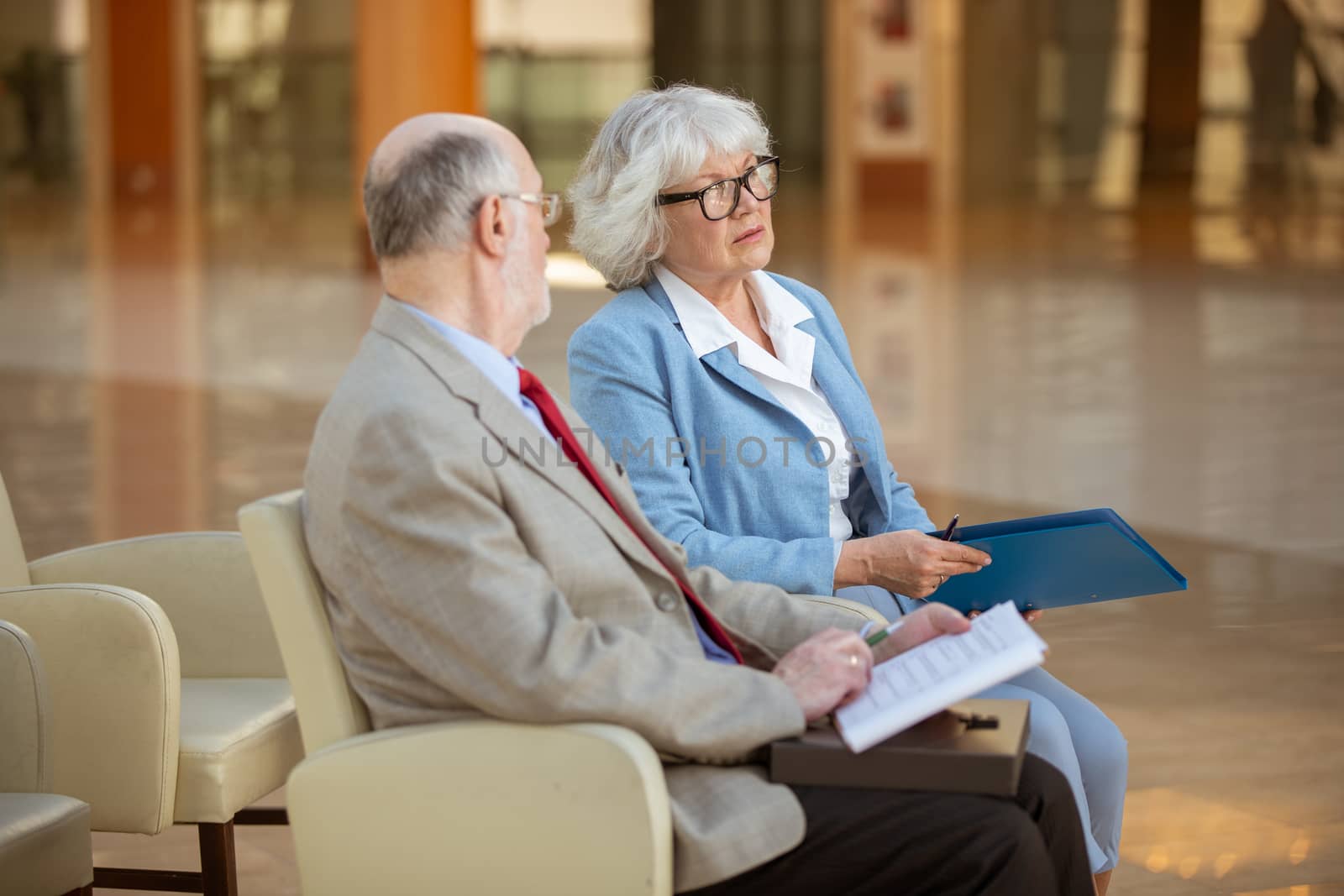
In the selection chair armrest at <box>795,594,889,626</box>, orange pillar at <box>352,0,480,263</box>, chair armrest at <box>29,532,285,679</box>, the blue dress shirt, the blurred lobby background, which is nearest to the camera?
the blue dress shirt

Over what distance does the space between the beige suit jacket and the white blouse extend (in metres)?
0.84

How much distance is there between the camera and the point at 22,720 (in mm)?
2480

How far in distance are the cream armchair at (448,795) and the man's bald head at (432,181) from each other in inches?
15.9

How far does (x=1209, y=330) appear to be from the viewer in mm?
11219

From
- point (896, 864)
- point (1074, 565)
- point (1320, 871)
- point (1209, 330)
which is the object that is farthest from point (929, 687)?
point (1209, 330)

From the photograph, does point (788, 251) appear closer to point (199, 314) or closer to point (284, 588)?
point (199, 314)

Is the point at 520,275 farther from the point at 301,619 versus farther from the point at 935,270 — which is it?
the point at 935,270

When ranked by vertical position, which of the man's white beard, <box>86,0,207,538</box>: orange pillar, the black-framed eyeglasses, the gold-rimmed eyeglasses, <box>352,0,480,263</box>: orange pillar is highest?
<box>352,0,480,263</box>: orange pillar

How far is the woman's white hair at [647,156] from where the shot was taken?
119 inches

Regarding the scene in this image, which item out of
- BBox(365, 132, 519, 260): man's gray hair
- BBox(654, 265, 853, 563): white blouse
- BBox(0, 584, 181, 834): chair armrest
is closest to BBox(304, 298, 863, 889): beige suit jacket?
BBox(365, 132, 519, 260): man's gray hair

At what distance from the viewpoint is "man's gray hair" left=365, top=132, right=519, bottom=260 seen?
2227 millimetres

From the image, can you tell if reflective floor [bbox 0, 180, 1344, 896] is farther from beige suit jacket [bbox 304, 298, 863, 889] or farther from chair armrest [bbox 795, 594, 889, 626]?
beige suit jacket [bbox 304, 298, 863, 889]

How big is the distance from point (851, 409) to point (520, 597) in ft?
4.06

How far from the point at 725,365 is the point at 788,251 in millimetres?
13737
